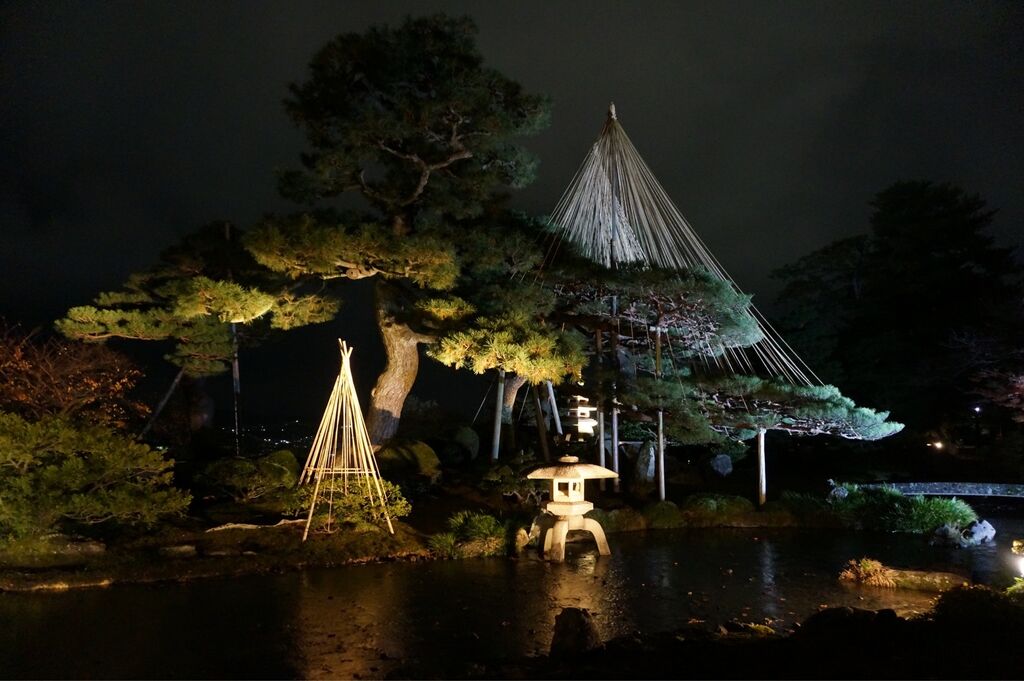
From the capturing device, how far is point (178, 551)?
9.41 meters

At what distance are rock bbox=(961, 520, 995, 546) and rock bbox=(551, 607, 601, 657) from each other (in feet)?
34.1

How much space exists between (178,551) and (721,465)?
14690mm

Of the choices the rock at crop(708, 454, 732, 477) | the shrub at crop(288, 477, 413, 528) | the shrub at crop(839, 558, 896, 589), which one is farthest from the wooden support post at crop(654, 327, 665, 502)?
the shrub at crop(288, 477, 413, 528)

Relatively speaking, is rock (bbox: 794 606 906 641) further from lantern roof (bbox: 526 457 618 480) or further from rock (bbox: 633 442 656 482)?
rock (bbox: 633 442 656 482)

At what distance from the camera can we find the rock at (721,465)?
762 inches

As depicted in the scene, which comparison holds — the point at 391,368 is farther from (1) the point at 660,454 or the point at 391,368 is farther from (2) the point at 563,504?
(2) the point at 563,504

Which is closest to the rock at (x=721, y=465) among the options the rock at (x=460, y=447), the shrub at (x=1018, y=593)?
the rock at (x=460, y=447)

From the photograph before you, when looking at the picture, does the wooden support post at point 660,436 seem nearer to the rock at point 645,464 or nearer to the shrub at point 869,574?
the rock at point 645,464

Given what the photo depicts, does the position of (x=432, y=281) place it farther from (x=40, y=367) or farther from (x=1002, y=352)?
(x=1002, y=352)

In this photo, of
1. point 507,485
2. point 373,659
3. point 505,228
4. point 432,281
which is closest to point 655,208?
point 505,228

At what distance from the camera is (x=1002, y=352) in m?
19.5

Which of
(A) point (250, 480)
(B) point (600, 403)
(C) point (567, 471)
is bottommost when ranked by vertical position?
(A) point (250, 480)

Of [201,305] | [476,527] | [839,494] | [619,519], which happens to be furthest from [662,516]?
[201,305]

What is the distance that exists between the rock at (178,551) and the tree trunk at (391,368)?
6.09 metres
